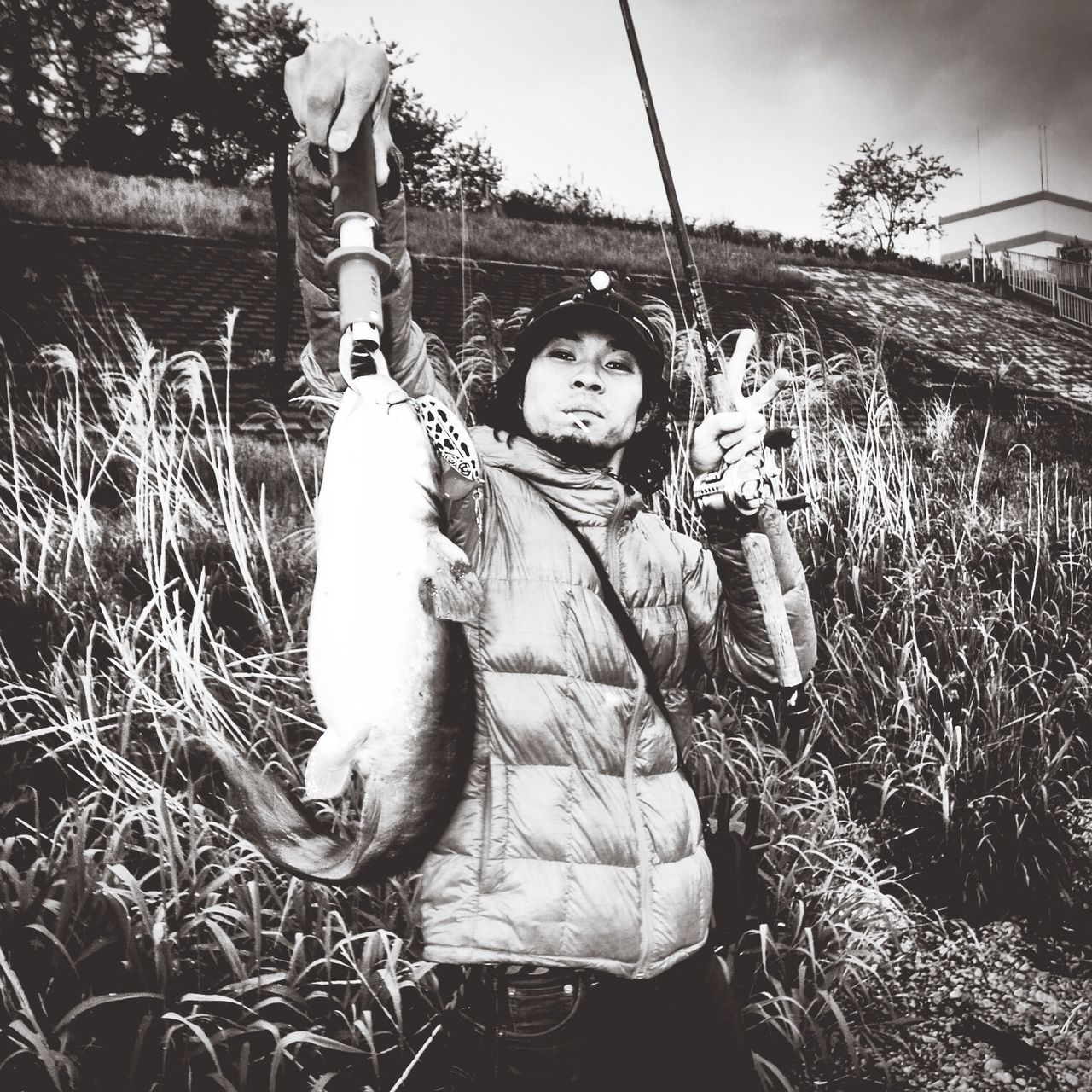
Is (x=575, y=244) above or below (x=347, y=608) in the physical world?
above

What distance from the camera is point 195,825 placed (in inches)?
92.0

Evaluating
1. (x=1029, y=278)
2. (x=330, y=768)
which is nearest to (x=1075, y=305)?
(x=1029, y=278)

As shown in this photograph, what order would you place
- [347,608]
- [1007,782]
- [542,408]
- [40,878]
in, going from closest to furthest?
[347,608] → [542,408] → [40,878] → [1007,782]

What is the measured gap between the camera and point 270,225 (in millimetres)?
6000

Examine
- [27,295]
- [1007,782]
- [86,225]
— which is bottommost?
[1007,782]

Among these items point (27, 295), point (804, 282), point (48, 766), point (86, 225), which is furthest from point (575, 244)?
point (48, 766)

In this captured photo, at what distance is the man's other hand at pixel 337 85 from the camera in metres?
1.31

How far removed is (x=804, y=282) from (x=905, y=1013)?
6530mm

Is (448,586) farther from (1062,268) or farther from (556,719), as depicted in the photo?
(1062,268)

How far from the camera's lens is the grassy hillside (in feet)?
17.4

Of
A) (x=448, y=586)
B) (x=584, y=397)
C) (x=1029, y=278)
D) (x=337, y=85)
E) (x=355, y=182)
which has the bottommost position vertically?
(x=448, y=586)

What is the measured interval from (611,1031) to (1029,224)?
1012 inches

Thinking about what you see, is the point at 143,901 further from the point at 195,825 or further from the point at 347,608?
the point at 347,608

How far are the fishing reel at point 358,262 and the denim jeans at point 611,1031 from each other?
99 centimetres
